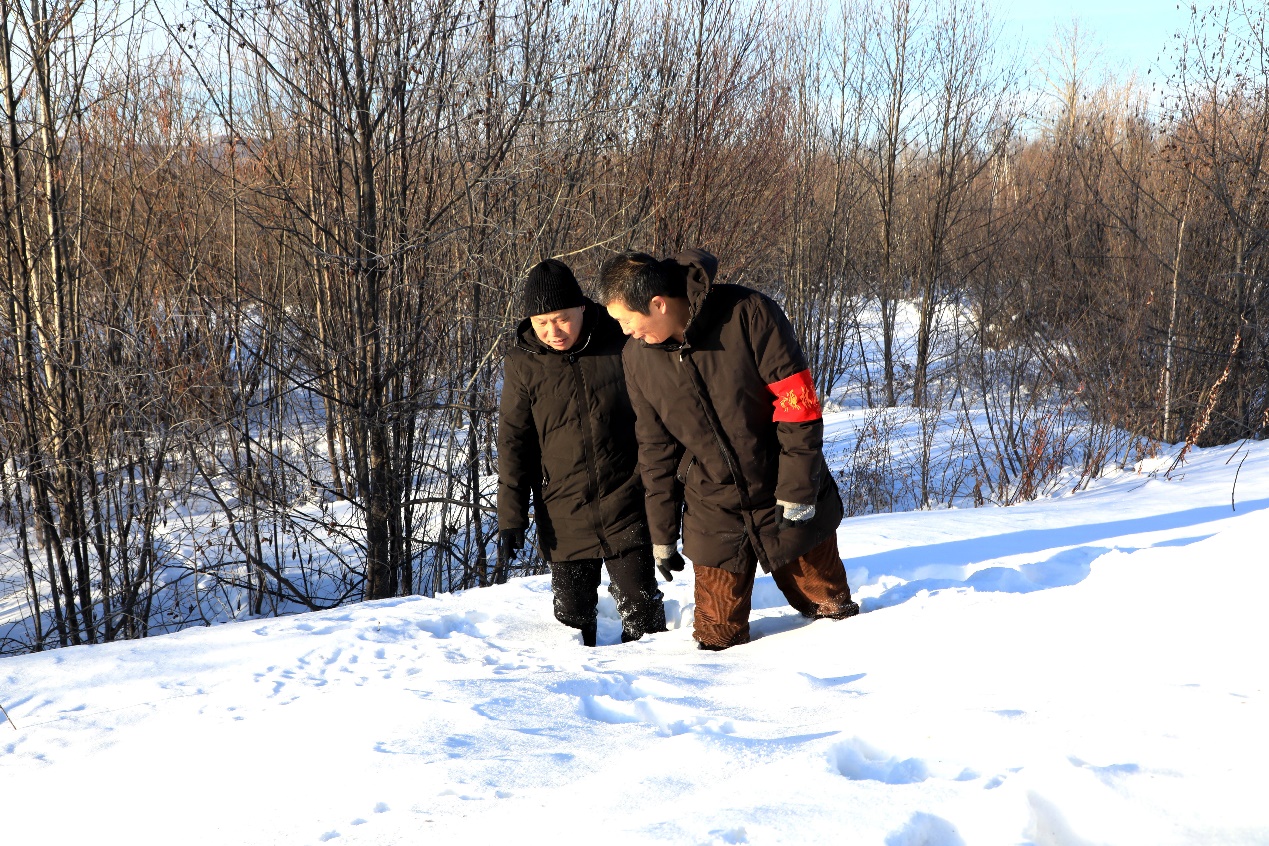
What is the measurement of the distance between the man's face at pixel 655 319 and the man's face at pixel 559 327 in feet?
1.42

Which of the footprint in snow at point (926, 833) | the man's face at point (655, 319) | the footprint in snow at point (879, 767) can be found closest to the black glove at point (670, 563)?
the man's face at point (655, 319)

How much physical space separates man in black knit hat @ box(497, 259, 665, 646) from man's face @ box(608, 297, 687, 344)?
484 millimetres

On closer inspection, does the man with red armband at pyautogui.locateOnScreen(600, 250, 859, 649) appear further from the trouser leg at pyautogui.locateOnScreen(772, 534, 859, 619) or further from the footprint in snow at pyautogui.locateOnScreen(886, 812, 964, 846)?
the footprint in snow at pyautogui.locateOnScreen(886, 812, 964, 846)

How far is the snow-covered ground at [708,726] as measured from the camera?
69.1 inches

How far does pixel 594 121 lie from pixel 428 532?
11.6ft

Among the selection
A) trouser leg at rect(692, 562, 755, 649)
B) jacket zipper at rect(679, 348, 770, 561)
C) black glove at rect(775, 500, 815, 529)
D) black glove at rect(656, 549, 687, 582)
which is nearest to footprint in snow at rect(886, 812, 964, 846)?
black glove at rect(775, 500, 815, 529)

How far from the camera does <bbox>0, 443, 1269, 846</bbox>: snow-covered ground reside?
175cm

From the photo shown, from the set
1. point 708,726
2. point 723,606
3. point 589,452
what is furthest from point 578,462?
point 708,726

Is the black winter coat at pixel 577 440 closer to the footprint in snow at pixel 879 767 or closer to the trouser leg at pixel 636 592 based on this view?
the trouser leg at pixel 636 592

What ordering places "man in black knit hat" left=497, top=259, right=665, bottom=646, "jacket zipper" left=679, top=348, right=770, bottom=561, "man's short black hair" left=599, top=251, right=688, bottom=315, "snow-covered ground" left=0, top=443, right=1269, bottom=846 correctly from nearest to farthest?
"snow-covered ground" left=0, top=443, right=1269, bottom=846, "man's short black hair" left=599, top=251, right=688, bottom=315, "jacket zipper" left=679, top=348, right=770, bottom=561, "man in black knit hat" left=497, top=259, right=665, bottom=646

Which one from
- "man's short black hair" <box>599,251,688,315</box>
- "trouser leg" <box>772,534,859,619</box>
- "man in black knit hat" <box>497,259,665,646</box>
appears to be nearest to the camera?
"man's short black hair" <box>599,251,688,315</box>

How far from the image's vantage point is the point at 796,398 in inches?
120

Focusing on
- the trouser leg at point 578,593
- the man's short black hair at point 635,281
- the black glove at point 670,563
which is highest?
the man's short black hair at point 635,281

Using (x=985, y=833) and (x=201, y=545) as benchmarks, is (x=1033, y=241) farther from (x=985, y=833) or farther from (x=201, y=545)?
(x=985, y=833)
